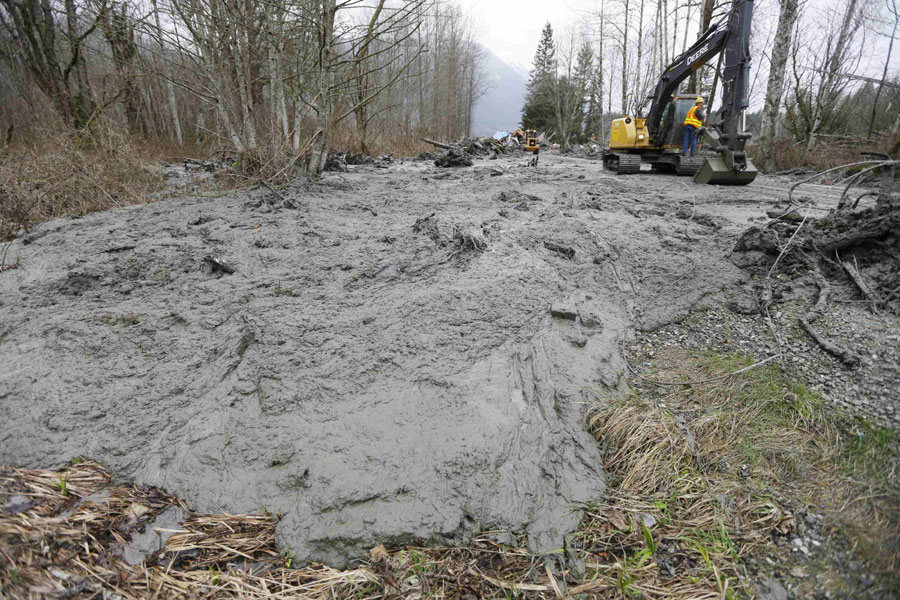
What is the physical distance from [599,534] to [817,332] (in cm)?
186

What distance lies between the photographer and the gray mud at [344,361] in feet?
5.24

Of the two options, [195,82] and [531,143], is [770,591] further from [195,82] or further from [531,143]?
[531,143]

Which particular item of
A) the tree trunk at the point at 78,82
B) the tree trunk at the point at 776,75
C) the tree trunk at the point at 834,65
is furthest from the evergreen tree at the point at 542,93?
the tree trunk at the point at 78,82

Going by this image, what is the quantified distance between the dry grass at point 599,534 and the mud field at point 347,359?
0.09m

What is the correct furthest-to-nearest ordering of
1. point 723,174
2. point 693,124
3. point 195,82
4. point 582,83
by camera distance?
point 582,83, point 693,124, point 723,174, point 195,82

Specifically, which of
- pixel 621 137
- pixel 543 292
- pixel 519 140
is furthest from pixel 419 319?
pixel 519 140

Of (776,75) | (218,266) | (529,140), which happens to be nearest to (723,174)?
(776,75)

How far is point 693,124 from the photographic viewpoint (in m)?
9.23

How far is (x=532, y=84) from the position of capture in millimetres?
46000

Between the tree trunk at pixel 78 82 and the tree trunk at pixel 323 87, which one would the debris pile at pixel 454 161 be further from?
the tree trunk at pixel 78 82

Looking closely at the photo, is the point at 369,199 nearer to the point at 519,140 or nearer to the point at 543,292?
the point at 543,292

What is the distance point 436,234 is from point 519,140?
20.7 meters

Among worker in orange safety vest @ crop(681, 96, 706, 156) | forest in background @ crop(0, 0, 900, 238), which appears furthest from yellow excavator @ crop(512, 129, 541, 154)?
worker in orange safety vest @ crop(681, 96, 706, 156)

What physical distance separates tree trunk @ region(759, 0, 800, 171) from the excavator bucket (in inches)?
152
